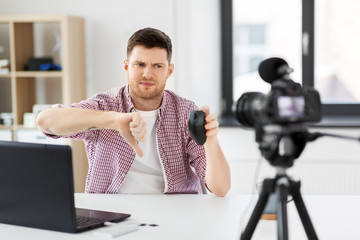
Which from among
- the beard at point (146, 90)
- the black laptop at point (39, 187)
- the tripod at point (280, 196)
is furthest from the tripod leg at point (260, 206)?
the beard at point (146, 90)

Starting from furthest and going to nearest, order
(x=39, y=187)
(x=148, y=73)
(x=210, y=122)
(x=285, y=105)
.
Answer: (x=148, y=73)
(x=210, y=122)
(x=39, y=187)
(x=285, y=105)

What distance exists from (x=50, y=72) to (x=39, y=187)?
2203 millimetres

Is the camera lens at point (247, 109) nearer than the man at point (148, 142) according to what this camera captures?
Yes

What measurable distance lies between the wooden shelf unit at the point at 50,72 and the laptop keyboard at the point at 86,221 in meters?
1.99

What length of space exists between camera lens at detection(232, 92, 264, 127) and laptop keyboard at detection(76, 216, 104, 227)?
0.56 meters

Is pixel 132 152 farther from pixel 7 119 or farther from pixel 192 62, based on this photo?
pixel 7 119

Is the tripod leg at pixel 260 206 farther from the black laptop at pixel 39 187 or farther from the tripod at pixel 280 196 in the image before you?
the black laptop at pixel 39 187

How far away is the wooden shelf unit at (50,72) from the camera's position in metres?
A: 3.63

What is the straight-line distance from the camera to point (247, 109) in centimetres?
135

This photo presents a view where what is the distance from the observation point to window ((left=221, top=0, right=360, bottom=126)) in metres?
3.96

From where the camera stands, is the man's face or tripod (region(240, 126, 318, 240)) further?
the man's face

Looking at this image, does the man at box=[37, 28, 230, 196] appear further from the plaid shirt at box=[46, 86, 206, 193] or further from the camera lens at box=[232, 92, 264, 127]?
the camera lens at box=[232, 92, 264, 127]

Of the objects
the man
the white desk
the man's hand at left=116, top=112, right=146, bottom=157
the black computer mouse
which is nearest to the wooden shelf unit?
the man

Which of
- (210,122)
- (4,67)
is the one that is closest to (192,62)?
(4,67)
